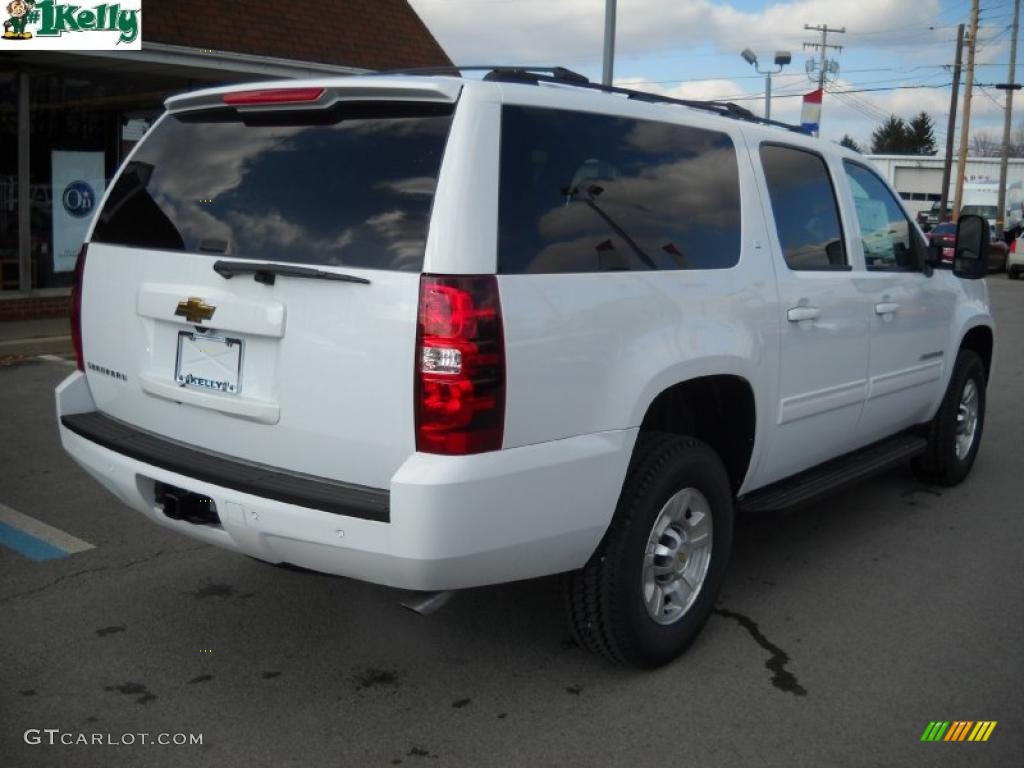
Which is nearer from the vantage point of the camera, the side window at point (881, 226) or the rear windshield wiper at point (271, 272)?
the rear windshield wiper at point (271, 272)

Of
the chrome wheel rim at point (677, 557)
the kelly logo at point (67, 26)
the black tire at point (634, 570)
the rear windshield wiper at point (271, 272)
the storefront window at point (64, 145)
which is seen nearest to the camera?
the rear windshield wiper at point (271, 272)

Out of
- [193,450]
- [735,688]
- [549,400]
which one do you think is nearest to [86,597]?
[193,450]

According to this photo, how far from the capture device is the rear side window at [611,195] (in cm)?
311

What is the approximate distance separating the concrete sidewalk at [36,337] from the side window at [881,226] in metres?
7.52

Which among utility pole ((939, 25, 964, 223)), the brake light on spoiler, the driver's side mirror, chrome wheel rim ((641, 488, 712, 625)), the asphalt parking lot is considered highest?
utility pole ((939, 25, 964, 223))

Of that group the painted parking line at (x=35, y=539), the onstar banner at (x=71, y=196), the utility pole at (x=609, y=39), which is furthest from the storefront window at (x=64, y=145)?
the painted parking line at (x=35, y=539)

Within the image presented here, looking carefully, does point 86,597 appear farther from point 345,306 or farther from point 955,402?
point 955,402

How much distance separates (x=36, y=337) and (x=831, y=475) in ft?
28.7

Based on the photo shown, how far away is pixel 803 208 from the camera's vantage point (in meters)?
4.54

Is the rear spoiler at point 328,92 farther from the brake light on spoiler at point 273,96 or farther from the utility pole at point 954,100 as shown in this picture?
the utility pole at point 954,100

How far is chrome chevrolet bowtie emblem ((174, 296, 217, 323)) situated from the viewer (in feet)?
10.7

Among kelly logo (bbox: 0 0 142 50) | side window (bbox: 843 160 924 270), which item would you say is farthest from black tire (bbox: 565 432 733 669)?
kelly logo (bbox: 0 0 142 50)

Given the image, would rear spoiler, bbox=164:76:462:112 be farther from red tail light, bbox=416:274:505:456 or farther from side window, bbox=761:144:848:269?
side window, bbox=761:144:848:269

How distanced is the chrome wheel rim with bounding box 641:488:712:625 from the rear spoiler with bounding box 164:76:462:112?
5.23 feet
